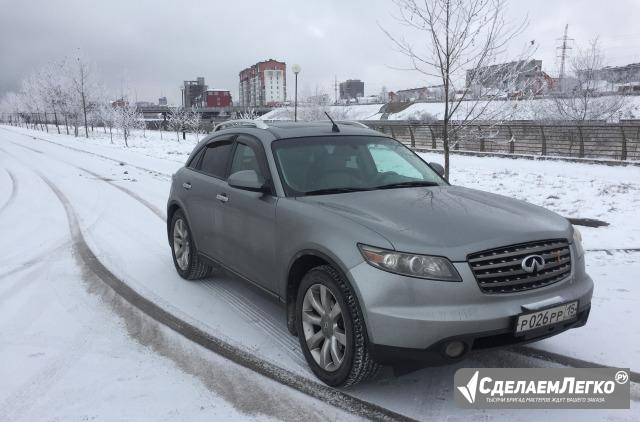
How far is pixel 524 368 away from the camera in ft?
11.7

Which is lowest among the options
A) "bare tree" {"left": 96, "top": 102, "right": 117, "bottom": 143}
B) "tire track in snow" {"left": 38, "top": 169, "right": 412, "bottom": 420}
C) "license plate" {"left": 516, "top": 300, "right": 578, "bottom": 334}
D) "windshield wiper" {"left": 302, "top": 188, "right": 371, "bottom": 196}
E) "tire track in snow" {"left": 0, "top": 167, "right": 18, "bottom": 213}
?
"tire track in snow" {"left": 38, "top": 169, "right": 412, "bottom": 420}

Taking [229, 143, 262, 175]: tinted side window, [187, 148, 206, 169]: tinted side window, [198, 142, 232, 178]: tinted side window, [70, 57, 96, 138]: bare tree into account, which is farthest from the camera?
[70, 57, 96, 138]: bare tree

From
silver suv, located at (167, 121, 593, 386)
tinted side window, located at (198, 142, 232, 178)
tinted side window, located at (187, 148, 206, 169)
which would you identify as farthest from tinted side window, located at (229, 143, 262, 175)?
tinted side window, located at (187, 148, 206, 169)

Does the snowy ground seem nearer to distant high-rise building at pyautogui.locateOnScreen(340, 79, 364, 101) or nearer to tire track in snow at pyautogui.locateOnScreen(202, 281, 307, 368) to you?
tire track in snow at pyautogui.locateOnScreen(202, 281, 307, 368)

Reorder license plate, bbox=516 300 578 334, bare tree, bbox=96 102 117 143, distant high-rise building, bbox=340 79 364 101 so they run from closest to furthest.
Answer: license plate, bbox=516 300 578 334
bare tree, bbox=96 102 117 143
distant high-rise building, bbox=340 79 364 101

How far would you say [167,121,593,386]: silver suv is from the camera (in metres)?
2.84

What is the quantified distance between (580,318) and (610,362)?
650 millimetres

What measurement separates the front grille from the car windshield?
131 centimetres

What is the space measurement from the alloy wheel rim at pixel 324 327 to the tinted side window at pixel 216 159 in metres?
1.88

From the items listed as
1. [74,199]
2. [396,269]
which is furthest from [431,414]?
[74,199]

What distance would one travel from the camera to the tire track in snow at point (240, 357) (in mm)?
3104

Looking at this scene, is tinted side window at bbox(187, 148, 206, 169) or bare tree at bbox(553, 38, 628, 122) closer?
tinted side window at bbox(187, 148, 206, 169)

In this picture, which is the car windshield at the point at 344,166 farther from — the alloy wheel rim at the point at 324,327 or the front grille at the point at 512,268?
the front grille at the point at 512,268

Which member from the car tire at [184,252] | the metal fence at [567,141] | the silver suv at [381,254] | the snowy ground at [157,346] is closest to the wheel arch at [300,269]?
the silver suv at [381,254]
